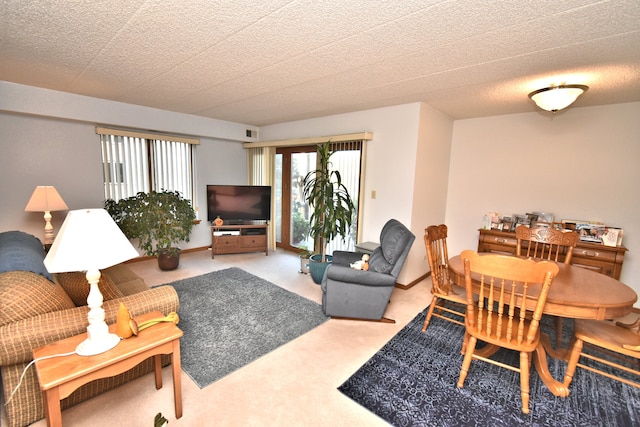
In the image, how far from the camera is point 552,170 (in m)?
3.66

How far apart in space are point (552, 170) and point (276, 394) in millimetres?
4144

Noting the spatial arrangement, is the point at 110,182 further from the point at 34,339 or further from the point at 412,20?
the point at 412,20

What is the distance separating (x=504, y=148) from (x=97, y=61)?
4.84 m

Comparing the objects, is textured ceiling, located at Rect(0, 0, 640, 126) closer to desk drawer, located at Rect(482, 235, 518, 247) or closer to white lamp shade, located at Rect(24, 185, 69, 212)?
white lamp shade, located at Rect(24, 185, 69, 212)

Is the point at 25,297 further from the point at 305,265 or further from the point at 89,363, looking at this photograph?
the point at 305,265

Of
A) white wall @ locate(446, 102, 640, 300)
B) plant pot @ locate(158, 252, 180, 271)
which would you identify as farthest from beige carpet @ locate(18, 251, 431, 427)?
white wall @ locate(446, 102, 640, 300)

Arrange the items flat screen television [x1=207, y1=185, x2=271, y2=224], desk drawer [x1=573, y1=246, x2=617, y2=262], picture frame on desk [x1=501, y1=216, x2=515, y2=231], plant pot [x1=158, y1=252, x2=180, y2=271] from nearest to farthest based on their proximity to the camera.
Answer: desk drawer [x1=573, y1=246, x2=617, y2=262], picture frame on desk [x1=501, y1=216, x2=515, y2=231], plant pot [x1=158, y1=252, x2=180, y2=271], flat screen television [x1=207, y1=185, x2=271, y2=224]

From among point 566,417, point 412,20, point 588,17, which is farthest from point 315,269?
point 588,17

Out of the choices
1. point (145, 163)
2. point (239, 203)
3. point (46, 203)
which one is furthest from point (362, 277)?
point (145, 163)

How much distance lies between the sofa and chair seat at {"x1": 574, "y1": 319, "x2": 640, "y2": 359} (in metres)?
2.88

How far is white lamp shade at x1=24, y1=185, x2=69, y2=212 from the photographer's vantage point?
3285mm

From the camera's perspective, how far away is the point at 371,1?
1.54m

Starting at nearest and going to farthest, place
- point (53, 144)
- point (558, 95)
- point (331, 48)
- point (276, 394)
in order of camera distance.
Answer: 1. point (276, 394)
2. point (331, 48)
3. point (558, 95)
4. point (53, 144)

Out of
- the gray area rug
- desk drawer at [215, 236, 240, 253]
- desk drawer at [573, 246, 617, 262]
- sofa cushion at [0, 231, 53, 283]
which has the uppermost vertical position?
sofa cushion at [0, 231, 53, 283]
